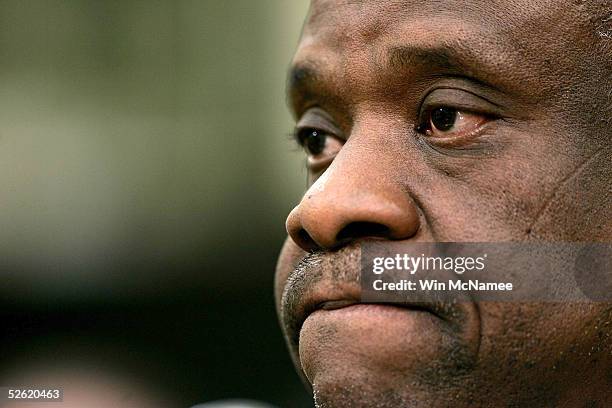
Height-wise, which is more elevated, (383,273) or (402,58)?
(402,58)

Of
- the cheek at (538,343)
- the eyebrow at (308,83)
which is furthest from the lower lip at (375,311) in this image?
the eyebrow at (308,83)

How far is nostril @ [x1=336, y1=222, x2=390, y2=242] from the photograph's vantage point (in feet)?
5.26

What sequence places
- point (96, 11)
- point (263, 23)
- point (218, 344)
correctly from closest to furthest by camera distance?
1. point (218, 344)
2. point (96, 11)
3. point (263, 23)

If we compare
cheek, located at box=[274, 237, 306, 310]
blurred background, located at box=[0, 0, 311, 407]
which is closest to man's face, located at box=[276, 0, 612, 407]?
cheek, located at box=[274, 237, 306, 310]

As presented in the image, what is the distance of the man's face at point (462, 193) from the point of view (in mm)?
1530

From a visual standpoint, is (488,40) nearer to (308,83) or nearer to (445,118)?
(445,118)

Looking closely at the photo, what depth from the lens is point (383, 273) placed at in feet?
5.13

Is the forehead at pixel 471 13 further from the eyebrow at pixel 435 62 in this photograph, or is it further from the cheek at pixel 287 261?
the cheek at pixel 287 261

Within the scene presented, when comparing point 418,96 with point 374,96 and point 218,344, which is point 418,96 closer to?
point 374,96

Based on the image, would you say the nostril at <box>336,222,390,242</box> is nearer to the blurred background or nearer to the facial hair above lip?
the facial hair above lip

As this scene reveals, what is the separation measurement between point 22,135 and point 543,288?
2131mm

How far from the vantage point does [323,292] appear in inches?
63.4

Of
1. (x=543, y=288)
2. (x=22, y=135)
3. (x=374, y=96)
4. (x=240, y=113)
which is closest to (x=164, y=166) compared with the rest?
(x=240, y=113)

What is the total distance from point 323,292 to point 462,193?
299 millimetres
